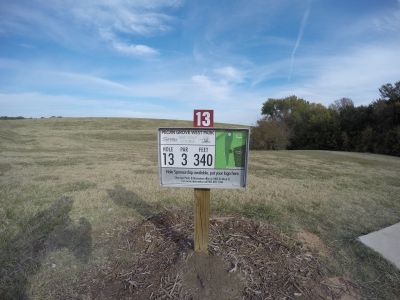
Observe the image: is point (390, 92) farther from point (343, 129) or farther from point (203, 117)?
point (203, 117)

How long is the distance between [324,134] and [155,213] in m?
36.2

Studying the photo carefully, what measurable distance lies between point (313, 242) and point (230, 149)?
2388 mm

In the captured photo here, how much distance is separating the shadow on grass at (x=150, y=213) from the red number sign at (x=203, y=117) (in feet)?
5.61

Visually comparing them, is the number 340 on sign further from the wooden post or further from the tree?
the tree

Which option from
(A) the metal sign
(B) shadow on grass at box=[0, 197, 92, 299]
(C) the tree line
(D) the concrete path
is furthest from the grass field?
(C) the tree line

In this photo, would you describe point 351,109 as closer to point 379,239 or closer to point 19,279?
point 379,239

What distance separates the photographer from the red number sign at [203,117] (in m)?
3.38

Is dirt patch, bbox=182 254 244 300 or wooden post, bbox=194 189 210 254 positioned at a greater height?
wooden post, bbox=194 189 210 254

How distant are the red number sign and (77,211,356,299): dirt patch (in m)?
1.65

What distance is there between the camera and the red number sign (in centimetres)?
338

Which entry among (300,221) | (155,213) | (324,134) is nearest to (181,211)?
(155,213)

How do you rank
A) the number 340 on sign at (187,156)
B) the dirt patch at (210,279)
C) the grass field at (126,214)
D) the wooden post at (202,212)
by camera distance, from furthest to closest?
1. the grass field at (126,214)
2. the wooden post at (202,212)
3. the number 340 on sign at (187,156)
4. the dirt patch at (210,279)

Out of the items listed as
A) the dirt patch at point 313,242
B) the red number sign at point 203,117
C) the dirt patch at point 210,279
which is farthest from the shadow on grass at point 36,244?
the dirt patch at point 313,242

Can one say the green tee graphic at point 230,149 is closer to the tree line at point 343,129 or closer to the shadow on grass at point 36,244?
the shadow on grass at point 36,244
